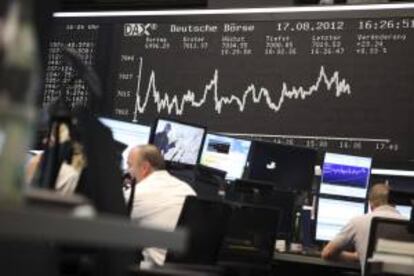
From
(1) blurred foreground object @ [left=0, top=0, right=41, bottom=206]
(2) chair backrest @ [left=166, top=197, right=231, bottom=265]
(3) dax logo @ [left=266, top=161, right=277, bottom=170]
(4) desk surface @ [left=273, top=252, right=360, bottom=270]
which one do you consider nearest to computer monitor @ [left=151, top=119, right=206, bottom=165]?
(3) dax logo @ [left=266, top=161, right=277, bottom=170]

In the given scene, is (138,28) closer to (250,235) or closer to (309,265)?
(309,265)

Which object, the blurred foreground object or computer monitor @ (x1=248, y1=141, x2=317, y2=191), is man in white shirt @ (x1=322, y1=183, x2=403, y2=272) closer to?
computer monitor @ (x1=248, y1=141, x2=317, y2=191)

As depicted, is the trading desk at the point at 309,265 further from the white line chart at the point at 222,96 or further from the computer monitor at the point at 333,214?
the white line chart at the point at 222,96

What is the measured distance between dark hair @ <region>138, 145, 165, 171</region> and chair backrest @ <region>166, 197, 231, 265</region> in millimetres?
1223

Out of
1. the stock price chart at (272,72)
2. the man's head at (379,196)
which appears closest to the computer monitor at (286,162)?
the man's head at (379,196)

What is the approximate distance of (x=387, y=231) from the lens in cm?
381

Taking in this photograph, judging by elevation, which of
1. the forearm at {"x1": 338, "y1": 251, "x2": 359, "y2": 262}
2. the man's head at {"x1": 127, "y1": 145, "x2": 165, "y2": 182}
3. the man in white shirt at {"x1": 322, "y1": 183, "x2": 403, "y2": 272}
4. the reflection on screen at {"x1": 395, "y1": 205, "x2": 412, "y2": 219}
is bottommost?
the forearm at {"x1": 338, "y1": 251, "x2": 359, "y2": 262}

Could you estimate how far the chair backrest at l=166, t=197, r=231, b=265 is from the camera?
9.71 feet

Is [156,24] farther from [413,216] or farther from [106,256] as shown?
[106,256]

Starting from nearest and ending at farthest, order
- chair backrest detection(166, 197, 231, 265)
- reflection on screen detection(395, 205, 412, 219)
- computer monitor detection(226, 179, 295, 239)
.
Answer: chair backrest detection(166, 197, 231, 265) → computer monitor detection(226, 179, 295, 239) → reflection on screen detection(395, 205, 412, 219)

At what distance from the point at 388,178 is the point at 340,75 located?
81 cm

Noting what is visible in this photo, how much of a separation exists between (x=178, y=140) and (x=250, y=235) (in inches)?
48.6

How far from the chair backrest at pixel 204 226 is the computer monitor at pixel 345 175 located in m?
2.15

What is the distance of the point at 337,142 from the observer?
534cm
